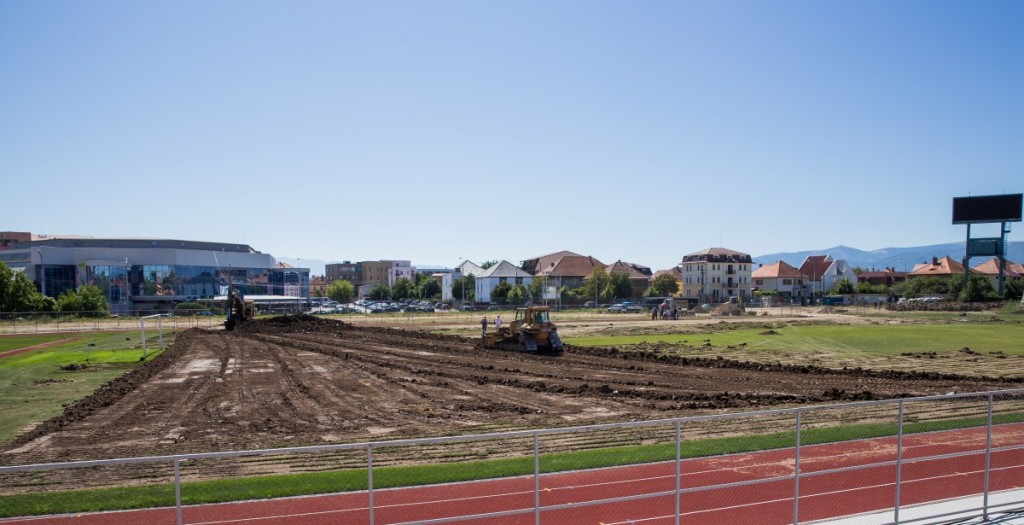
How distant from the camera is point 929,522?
10.9m

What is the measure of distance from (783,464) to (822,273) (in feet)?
555

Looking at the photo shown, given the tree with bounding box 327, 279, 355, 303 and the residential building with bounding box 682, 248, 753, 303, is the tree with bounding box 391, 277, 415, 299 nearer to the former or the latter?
the tree with bounding box 327, 279, 355, 303

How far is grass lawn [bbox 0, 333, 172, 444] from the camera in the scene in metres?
23.2

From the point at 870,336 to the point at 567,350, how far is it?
76.4 ft

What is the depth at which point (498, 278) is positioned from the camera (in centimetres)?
15462

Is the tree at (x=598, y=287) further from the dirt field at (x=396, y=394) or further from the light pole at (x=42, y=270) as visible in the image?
the dirt field at (x=396, y=394)

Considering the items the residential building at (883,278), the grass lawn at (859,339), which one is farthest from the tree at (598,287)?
the grass lawn at (859,339)

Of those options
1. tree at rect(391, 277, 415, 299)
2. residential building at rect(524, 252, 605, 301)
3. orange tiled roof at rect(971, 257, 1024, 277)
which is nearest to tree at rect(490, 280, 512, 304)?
residential building at rect(524, 252, 605, 301)

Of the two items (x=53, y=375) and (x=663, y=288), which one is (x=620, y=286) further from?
(x=53, y=375)


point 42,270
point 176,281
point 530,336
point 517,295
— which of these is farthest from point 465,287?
point 530,336

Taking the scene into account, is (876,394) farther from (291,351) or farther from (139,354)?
(139,354)

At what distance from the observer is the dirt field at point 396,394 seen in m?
19.6

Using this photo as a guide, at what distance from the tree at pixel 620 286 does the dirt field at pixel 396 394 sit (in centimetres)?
9605

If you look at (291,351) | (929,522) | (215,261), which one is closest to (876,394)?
(929,522)
